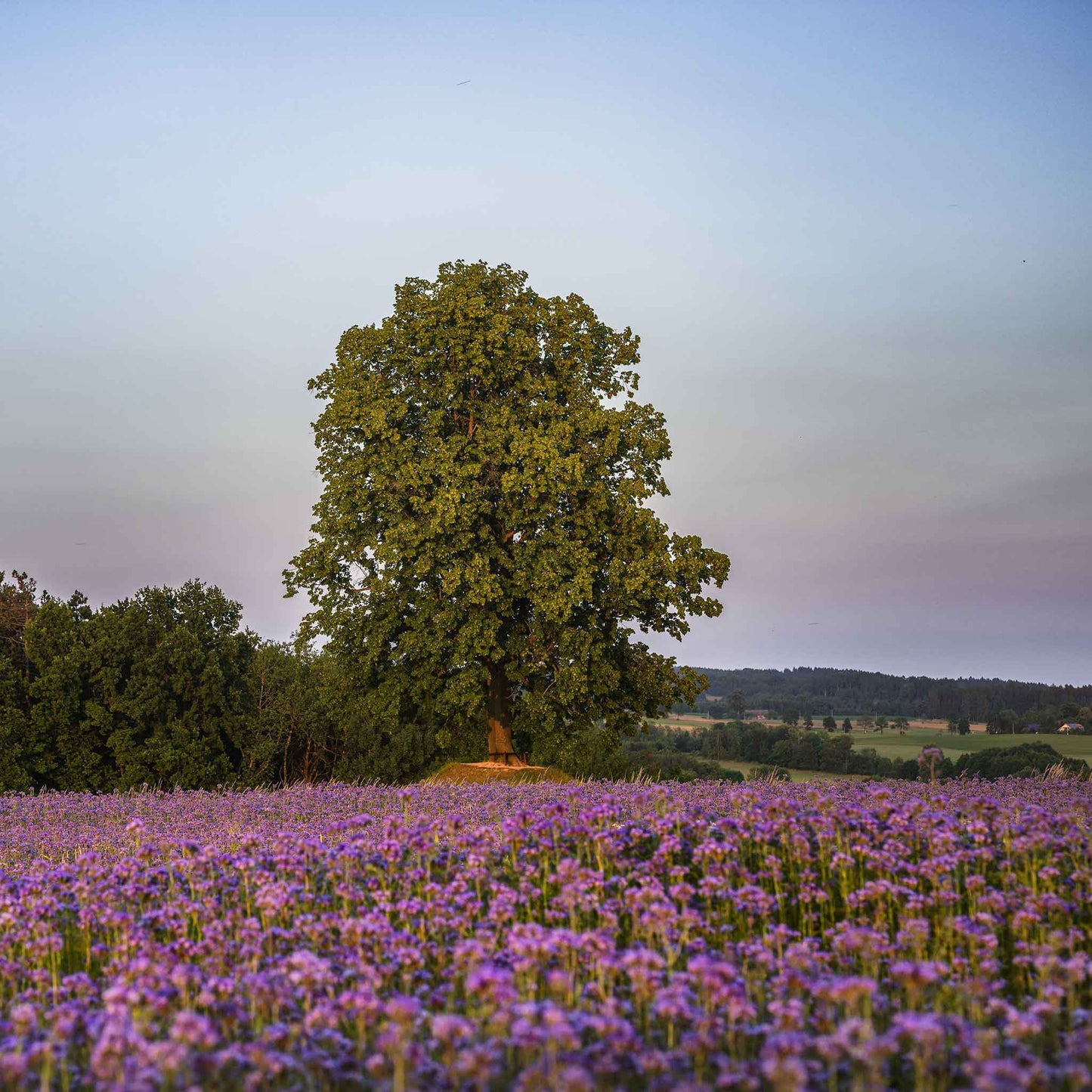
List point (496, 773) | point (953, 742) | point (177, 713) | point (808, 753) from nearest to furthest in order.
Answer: point (496, 773), point (177, 713), point (808, 753), point (953, 742)

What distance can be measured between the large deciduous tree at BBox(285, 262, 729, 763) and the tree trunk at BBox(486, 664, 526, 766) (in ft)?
0.20

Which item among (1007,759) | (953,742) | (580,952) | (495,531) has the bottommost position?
(953,742)

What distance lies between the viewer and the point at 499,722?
26.0 metres

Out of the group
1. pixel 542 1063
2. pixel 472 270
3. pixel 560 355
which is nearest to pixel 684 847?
pixel 542 1063

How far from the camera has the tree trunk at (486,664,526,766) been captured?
1018 inches

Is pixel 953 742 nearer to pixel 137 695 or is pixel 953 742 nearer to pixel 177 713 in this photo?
pixel 177 713

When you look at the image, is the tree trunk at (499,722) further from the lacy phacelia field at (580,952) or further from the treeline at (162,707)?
the lacy phacelia field at (580,952)

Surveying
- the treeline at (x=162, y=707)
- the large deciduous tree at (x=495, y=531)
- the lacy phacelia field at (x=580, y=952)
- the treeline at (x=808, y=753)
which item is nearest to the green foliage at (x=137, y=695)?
the treeline at (x=162, y=707)

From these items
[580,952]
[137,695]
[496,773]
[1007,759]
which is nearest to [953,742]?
[1007,759]

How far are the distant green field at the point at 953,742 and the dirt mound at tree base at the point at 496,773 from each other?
1547 cm

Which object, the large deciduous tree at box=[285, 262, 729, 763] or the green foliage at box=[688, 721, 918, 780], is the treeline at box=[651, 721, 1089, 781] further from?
the large deciduous tree at box=[285, 262, 729, 763]

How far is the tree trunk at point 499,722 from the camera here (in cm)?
2586

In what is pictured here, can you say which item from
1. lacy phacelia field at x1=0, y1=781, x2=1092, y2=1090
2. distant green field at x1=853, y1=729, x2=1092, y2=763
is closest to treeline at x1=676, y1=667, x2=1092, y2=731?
distant green field at x1=853, y1=729, x2=1092, y2=763

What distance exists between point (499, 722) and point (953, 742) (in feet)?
78.3
